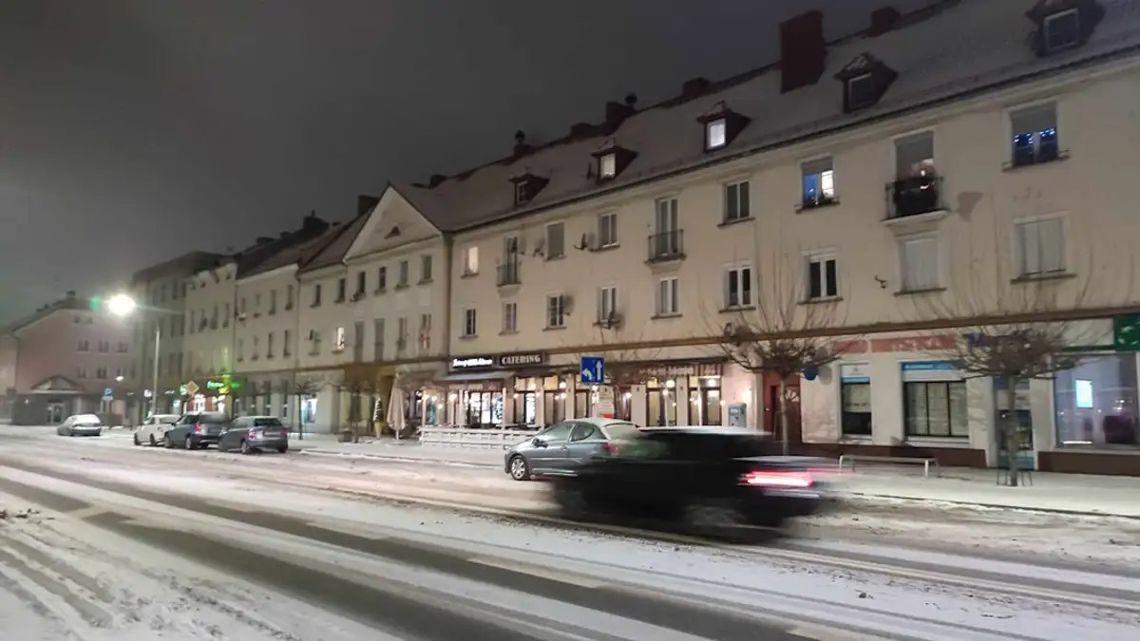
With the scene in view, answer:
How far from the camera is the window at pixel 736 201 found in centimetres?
2945

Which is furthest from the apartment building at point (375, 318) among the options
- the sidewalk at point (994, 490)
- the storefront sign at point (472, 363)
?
the sidewalk at point (994, 490)

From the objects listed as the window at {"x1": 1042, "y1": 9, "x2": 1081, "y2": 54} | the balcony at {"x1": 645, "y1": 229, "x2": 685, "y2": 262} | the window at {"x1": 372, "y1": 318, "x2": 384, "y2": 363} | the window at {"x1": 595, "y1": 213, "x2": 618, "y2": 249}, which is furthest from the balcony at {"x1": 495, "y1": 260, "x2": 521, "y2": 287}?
the window at {"x1": 1042, "y1": 9, "x2": 1081, "y2": 54}

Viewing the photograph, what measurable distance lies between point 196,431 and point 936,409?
1157 inches

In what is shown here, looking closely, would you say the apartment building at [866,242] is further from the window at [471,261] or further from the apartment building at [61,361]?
the apartment building at [61,361]

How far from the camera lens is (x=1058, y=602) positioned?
300 inches

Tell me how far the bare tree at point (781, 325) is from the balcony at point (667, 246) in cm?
280

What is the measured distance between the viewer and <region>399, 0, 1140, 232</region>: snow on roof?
2338 cm

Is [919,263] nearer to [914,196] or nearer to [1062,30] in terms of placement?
[914,196]

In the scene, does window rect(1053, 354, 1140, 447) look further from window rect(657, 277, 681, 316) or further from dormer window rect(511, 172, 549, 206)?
dormer window rect(511, 172, 549, 206)

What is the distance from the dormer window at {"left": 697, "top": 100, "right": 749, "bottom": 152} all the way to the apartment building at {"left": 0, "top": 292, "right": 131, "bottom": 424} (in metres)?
69.6

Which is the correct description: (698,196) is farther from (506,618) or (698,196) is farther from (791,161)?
(506,618)

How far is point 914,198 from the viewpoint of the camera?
25.1 meters

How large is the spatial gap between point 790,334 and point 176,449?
26.6m

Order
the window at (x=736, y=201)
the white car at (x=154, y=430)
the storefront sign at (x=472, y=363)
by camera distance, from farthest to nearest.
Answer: the white car at (x=154, y=430), the storefront sign at (x=472, y=363), the window at (x=736, y=201)
